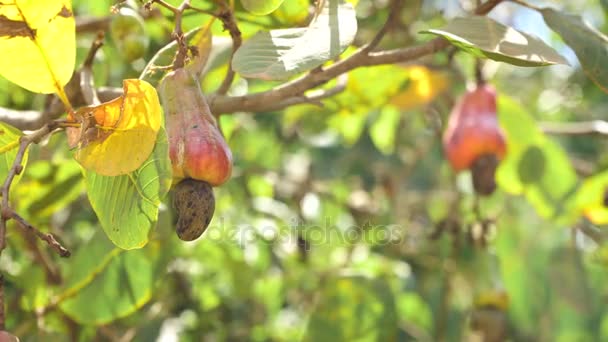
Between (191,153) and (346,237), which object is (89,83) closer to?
(191,153)

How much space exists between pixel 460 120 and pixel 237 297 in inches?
27.2

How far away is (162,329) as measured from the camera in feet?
4.91

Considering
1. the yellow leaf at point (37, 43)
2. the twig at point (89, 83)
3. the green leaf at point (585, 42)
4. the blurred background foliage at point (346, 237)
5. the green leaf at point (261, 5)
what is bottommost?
the blurred background foliage at point (346, 237)

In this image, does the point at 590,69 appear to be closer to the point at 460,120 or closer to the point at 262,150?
the point at 460,120

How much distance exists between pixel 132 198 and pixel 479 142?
85 cm

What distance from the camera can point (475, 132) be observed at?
1511mm

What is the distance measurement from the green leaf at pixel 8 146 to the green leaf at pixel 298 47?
9.2 inches

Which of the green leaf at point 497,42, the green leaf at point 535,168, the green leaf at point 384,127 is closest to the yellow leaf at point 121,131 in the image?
the green leaf at point 497,42

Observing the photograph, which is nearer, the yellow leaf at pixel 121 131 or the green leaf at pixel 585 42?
the yellow leaf at pixel 121 131

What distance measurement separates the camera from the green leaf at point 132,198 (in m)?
0.78

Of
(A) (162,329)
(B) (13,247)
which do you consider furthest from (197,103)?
(B) (13,247)

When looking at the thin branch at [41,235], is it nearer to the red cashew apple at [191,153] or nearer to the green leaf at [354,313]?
the red cashew apple at [191,153]

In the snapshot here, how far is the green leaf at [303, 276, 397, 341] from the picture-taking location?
165cm

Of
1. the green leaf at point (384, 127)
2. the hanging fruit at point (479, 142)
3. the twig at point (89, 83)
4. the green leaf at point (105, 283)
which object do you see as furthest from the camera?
the green leaf at point (384, 127)
